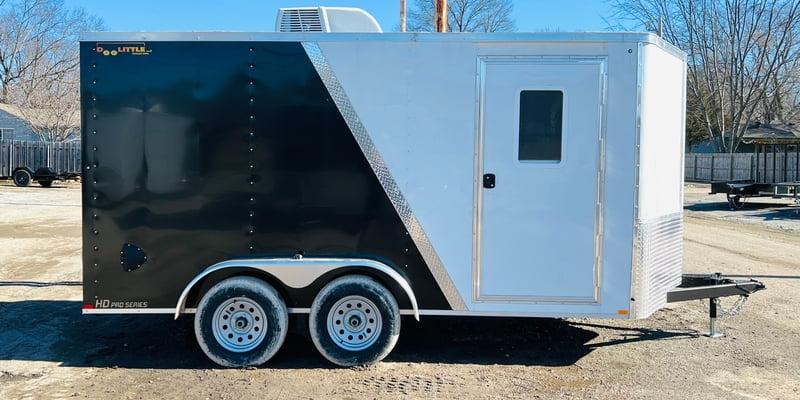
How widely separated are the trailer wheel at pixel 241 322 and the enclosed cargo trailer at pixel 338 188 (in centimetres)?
2

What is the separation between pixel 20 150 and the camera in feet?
104

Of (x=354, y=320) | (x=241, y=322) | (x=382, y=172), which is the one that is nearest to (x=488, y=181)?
(x=382, y=172)

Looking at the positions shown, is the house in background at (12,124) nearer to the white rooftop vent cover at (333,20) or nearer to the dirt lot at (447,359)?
the dirt lot at (447,359)

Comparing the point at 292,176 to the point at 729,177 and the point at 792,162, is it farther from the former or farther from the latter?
the point at 729,177

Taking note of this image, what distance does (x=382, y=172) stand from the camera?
16.9 feet

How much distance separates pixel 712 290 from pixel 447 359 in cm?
253

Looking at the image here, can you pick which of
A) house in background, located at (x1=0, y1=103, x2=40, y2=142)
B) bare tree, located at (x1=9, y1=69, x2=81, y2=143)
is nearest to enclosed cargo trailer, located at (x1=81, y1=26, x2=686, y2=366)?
bare tree, located at (x1=9, y1=69, x2=81, y2=143)

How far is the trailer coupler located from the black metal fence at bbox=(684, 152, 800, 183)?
22.3 meters

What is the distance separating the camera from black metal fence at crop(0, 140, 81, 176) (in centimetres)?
3119

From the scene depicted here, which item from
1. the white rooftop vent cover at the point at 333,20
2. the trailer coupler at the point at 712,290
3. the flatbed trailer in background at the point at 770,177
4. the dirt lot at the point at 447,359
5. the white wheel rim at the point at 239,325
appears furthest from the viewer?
the flatbed trailer in background at the point at 770,177

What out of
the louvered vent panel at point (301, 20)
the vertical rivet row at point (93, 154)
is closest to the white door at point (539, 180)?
the louvered vent panel at point (301, 20)

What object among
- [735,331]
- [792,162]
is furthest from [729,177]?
[735,331]

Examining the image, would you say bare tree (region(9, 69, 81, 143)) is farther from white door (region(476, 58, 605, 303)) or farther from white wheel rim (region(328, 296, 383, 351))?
white door (region(476, 58, 605, 303))

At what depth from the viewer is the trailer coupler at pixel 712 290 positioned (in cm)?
566
